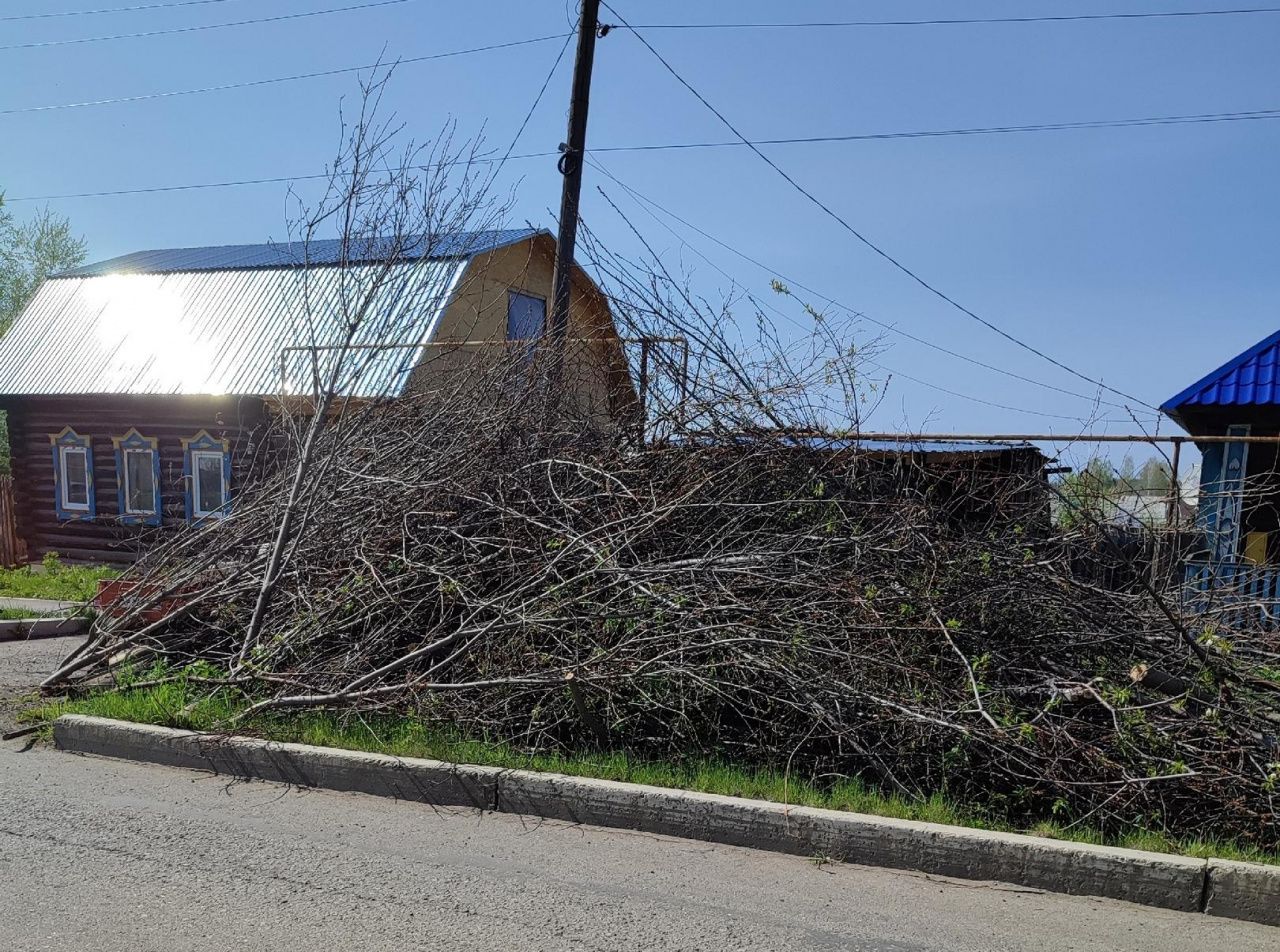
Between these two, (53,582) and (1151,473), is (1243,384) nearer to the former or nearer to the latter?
(1151,473)

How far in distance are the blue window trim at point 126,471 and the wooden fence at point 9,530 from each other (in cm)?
253

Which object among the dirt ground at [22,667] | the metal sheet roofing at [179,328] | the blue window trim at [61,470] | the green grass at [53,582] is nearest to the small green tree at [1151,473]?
the dirt ground at [22,667]

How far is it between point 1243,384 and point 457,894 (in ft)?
30.4

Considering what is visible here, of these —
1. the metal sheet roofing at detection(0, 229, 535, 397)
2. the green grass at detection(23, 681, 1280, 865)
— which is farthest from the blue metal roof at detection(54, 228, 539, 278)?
the green grass at detection(23, 681, 1280, 865)

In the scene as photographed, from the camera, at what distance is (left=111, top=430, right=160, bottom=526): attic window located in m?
16.5

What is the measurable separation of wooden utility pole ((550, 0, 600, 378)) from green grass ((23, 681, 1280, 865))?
180 inches

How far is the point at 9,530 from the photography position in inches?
699

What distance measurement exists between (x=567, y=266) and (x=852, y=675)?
560 cm

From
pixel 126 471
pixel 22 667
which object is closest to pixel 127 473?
pixel 126 471

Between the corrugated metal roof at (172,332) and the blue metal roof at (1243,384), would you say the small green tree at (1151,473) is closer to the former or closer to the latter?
the blue metal roof at (1243,384)

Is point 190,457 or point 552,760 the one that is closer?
point 552,760

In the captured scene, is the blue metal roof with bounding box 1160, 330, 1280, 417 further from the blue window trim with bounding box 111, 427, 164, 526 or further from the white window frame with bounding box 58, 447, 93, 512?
the white window frame with bounding box 58, 447, 93, 512

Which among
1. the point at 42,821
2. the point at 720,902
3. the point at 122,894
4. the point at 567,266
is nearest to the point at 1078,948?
the point at 720,902

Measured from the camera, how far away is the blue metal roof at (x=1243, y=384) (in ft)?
Result: 31.2
